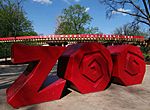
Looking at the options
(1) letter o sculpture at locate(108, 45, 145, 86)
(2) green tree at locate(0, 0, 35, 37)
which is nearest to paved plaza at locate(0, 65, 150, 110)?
(1) letter o sculpture at locate(108, 45, 145, 86)

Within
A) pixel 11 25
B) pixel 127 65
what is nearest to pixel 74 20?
pixel 11 25

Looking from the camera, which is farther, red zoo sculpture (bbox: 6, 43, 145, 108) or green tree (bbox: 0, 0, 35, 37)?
green tree (bbox: 0, 0, 35, 37)

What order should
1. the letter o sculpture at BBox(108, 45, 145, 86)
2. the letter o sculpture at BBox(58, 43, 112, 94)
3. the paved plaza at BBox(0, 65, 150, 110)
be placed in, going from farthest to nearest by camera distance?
1. the letter o sculpture at BBox(108, 45, 145, 86)
2. the letter o sculpture at BBox(58, 43, 112, 94)
3. the paved plaza at BBox(0, 65, 150, 110)

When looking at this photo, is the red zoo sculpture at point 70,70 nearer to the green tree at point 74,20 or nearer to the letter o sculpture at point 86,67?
the letter o sculpture at point 86,67

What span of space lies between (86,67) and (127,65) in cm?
187

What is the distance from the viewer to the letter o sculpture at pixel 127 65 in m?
7.99

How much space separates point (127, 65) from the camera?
8.18 metres

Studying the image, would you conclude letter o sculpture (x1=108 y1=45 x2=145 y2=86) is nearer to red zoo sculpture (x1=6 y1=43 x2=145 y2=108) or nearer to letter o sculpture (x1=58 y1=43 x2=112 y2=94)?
red zoo sculpture (x1=6 y1=43 x2=145 y2=108)

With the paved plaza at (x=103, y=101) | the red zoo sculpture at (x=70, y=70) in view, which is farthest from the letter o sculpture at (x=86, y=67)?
the paved plaza at (x=103, y=101)

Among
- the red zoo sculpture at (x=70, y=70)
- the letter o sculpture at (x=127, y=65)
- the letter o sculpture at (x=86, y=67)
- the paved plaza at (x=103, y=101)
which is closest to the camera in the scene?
the paved plaza at (x=103, y=101)

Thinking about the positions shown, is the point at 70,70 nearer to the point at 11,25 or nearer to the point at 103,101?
the point at 103,101

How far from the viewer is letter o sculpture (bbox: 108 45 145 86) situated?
7992 mm

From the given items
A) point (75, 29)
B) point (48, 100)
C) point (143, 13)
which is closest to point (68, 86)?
point (48, 100)

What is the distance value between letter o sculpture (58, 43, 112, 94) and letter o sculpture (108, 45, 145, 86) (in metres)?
0.38
